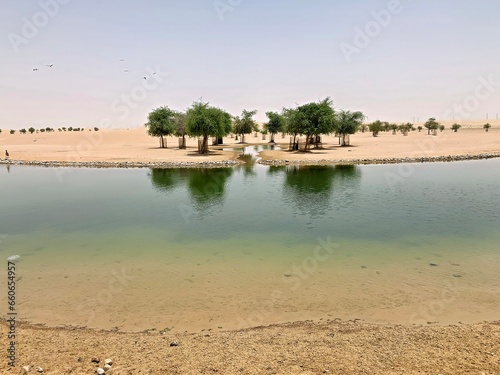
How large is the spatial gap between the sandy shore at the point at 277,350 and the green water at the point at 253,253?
966 mm

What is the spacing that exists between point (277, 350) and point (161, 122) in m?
76.0

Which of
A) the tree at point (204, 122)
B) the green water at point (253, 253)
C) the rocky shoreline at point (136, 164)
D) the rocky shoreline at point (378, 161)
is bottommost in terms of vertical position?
the green water at point (253, 253)

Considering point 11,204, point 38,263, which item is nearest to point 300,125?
point 11,204

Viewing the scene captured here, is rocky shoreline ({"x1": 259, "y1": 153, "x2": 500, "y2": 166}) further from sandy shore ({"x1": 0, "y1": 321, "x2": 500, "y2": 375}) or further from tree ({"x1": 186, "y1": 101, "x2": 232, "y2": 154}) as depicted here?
sandy shore ({"x1": 0, "y1": 321, "x2": 500, "y2": 375})

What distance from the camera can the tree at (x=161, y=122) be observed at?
77.9 m

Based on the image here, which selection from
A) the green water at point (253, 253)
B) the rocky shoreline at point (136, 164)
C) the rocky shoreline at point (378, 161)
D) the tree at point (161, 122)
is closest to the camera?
the green water at point (253, 253)

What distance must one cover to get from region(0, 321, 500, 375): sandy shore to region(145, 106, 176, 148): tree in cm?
7207

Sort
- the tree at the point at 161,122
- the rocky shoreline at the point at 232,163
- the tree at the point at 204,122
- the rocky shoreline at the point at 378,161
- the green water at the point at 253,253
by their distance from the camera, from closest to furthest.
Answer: the green water at the point at 253,253 → the rocky shoreline at the point at 232,163 → the rocky shoreline at the point at 378,161 → the tree at the point at 204,122 → the tree at the point at 161,122

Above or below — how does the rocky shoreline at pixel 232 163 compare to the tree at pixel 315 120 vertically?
below

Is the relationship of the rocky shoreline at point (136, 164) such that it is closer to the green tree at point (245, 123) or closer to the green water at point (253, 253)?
the green water at point (253, 253)

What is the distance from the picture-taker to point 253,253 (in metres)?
15.5

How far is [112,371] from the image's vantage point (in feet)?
23.5

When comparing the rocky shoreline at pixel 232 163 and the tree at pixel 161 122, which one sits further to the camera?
the tree at pixel 161 122

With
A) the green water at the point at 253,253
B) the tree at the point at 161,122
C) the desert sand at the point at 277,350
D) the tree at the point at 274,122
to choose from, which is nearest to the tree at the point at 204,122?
the tree at the point at 161,122
